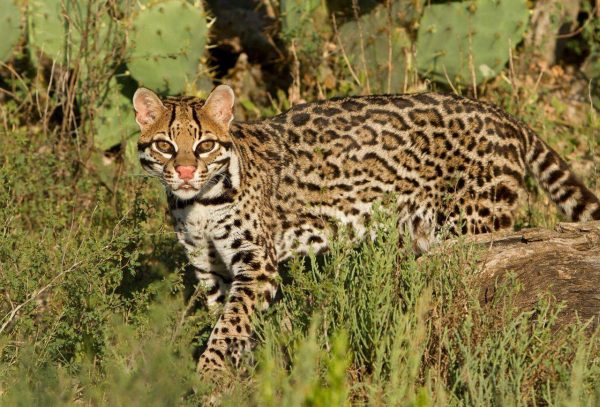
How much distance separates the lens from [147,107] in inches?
264

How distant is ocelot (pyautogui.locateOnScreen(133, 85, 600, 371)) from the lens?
686 centimetres

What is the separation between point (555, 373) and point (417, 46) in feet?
17.8

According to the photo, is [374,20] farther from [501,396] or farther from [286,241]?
[501,396]

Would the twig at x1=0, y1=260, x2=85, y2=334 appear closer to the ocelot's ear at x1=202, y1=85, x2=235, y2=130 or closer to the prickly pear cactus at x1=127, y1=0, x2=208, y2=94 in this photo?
the ocelot's ear at x1=202, y1=85, x2=235, y2=130

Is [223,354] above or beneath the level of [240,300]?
beneath

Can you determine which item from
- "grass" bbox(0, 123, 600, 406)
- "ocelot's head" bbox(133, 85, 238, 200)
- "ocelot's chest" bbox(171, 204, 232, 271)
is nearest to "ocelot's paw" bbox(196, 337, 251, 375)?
"grass" bbox(0, 123, 600, 406)

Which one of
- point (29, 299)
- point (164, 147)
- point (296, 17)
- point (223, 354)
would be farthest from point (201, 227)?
point (296, 17)

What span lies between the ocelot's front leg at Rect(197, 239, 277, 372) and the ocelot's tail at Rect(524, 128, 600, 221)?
2.03 metres

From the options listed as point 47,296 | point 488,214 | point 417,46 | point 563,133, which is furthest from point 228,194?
point 563,133

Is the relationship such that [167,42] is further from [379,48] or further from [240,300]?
[240,300]

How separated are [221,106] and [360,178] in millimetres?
1300

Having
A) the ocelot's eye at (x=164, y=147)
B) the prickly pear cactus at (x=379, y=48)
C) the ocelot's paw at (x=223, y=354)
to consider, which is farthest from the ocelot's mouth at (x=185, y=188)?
the prickly pear cactus at (x=379, y=48)

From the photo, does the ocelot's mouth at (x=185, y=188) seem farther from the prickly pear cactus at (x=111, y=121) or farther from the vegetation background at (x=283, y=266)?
the prickly pear cactus at (x=111, y=121)

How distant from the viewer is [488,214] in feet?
24.2
